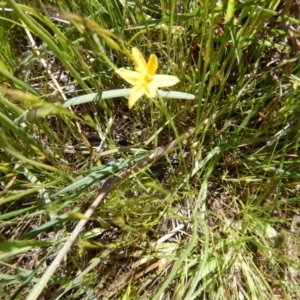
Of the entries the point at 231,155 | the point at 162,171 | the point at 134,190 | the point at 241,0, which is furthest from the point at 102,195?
the point at 241,0

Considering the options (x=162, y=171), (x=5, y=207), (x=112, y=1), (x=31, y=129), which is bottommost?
(x=5, y=207)

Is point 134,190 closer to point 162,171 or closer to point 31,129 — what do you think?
point 162,171

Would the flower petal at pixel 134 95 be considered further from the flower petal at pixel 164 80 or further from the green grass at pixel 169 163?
the green grass at pixel 169 163

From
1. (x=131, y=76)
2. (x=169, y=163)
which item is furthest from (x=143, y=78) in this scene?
(x=169, y=163)

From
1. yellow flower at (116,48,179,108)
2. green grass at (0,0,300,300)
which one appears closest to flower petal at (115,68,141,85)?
yellow flower at (116,48,179,108)

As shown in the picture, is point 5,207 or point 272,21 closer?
point 272,21

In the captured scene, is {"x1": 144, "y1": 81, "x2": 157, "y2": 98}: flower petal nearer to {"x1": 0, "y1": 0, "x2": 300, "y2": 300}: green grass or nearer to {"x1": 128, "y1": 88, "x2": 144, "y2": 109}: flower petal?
{"x1": 128, "y1": 88, "x2": 144, "y2": 109}: flower petal

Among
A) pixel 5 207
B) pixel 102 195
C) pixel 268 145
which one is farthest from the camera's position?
pixel 5 207
